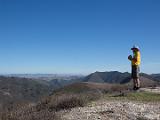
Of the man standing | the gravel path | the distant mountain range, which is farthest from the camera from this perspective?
the distant mountain range

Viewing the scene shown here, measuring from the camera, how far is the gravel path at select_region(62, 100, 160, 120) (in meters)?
10.8

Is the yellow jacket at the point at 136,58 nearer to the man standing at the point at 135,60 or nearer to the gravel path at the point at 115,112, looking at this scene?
the man standing at the point at 135,60

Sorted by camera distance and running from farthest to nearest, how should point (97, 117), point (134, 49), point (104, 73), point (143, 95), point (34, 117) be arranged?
point (104, 73), point (134, 49), point (143, 95), point (97, 117), point (34, 117)

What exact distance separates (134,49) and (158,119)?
667 centimetres

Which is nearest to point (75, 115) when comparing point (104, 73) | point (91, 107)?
point (91, 107)

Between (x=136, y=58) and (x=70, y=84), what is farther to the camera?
(x=70, y=84)

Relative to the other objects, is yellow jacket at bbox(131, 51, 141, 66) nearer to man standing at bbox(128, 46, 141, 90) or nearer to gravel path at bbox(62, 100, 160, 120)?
man standing at bbox(128, 46, 141, 90)

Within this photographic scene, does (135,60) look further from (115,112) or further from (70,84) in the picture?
(70,84)

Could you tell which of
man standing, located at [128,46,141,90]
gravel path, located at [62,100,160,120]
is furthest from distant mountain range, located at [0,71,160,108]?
gravel path, located at [62,100,160,120]

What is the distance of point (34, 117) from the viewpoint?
32.1 ft

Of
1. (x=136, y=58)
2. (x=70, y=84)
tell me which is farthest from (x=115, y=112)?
(x=70, y=84)

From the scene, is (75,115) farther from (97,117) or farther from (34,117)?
(34,117)

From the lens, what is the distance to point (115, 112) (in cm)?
1134

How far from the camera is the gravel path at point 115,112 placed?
35.4 ft
